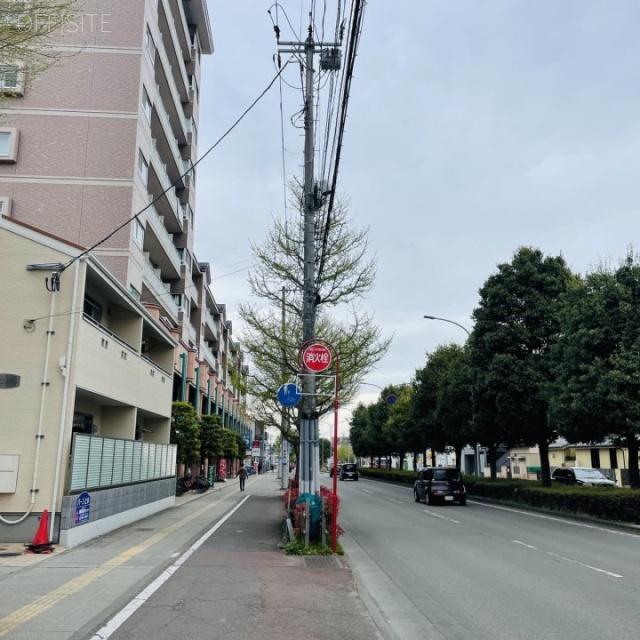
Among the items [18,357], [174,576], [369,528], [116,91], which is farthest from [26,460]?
[116,91]

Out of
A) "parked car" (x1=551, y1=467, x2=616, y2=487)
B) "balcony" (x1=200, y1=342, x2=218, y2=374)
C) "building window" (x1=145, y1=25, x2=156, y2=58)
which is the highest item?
"building window" (x1=145, y1=25, x2=156, y2=58)

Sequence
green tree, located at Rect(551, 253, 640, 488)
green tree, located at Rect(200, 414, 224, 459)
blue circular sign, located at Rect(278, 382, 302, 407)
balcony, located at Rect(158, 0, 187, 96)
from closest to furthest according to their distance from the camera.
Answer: blue circular sign, located at Rect(278, 382, 302, 407)
green tree, located at Rect(551, 253, 640, 488)
balcony, located at Rect(158, 0, 187, 96)
green tree, located at Rect(200, 414, 224, 459)

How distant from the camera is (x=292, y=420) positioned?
2773cm

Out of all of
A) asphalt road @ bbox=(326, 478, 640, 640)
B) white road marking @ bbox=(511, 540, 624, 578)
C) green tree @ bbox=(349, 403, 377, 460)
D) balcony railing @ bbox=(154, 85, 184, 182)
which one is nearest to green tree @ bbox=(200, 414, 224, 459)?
balcony railing @ bbox=(154, 85, 184, 182)

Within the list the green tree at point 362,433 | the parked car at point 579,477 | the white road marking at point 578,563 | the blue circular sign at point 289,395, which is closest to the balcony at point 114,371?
the blue circular sign at point 289,395

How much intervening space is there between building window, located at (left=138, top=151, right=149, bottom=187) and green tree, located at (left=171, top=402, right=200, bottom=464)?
33.9ft

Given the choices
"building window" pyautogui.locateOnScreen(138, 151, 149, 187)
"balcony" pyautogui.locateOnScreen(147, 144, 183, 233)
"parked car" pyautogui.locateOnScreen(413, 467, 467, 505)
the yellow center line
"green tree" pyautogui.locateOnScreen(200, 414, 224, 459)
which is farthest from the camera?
"green tree" pyautogui.locateOnScreen(200, 414, 224, 459)

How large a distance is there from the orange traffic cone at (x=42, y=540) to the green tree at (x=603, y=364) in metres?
16.5

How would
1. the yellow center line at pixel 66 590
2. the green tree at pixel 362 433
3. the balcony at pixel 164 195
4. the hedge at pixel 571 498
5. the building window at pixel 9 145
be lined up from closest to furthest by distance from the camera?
the yellow center line at pixel 66 590 < the hedge at pixel 571 498 < the building window at pixel 9 145 < the balcony at pixel 164 195 < the green tree at pixel 362 433

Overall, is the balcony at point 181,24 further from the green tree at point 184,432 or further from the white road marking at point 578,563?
the white road marking at point 578,563

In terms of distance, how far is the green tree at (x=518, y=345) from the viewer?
2734cm

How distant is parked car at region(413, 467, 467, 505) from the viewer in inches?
1070

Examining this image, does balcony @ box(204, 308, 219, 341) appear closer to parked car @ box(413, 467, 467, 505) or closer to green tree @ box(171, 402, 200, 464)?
green tree @ box(171, 402, 200, 464)

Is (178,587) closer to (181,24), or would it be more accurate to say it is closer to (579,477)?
(579,477)
